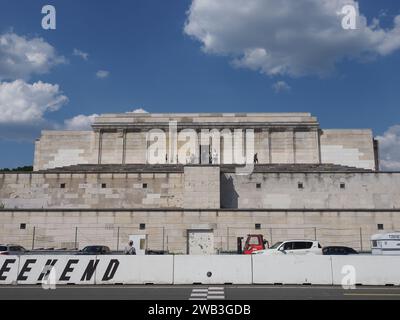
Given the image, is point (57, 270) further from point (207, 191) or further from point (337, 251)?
point (207, 191)

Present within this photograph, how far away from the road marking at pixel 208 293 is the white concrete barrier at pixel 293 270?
108 inches

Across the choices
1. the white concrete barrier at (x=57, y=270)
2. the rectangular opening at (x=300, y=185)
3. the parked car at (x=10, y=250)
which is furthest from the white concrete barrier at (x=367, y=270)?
the rectangular opening at (x=300, y=185)

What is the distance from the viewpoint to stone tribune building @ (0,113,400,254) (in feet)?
116

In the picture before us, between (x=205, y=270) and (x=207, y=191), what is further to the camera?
(x=207, y=191)

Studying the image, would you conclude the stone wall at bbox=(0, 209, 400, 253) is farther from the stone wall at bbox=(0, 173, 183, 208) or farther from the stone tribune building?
the stone wall at bbox=(0, 173, 183, 208)

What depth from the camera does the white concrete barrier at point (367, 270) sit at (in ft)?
64.2

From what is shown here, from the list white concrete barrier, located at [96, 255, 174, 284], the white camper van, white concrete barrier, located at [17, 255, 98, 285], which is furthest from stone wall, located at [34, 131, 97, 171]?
the white camper van

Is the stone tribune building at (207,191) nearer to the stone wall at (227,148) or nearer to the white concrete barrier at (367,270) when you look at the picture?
the stone wall at (227,148)

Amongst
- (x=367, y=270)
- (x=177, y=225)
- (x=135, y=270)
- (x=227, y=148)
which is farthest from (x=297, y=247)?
(x=227, y=148)

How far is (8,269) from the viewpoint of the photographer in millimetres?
19859

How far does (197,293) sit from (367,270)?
8.64 m

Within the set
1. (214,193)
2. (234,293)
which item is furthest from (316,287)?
(214,193)
